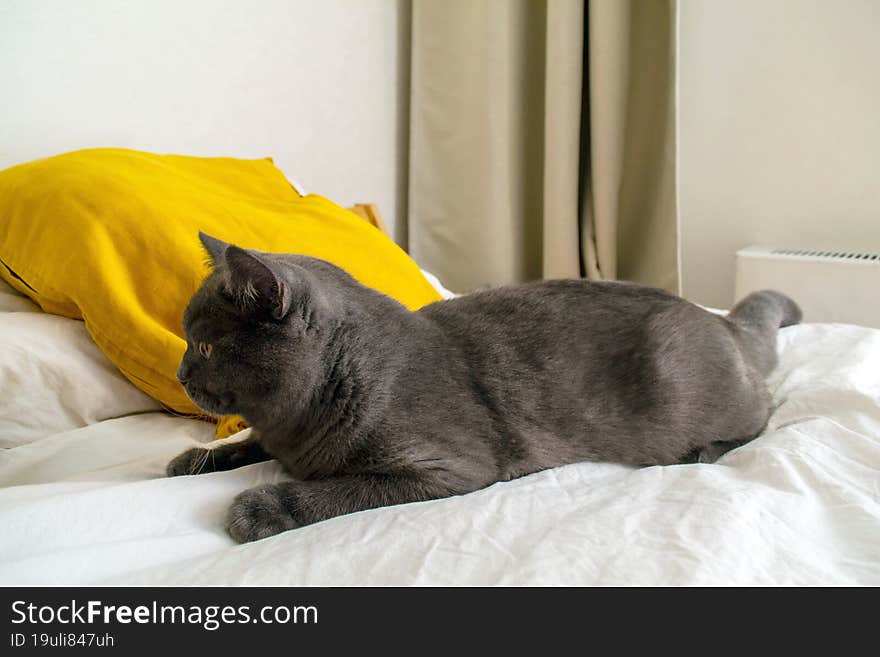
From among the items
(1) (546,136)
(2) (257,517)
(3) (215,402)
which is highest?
(1) (546,136)

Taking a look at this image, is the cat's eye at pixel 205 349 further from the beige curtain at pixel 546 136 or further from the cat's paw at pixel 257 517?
the beige curtain at pixel 546 136

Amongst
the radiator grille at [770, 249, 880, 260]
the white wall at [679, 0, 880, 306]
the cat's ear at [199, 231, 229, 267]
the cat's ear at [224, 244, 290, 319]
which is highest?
the white wall at [679, 0, 880, 306]

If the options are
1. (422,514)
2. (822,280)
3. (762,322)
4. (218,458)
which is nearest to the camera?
(422,514)

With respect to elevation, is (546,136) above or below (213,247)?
above

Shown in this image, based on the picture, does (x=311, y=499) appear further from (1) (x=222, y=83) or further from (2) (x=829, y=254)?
(2) (x=829, y=254)

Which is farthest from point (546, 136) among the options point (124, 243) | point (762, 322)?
point (124, 243)

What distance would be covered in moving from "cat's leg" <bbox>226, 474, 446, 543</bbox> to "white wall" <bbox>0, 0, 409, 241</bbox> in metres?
1.05

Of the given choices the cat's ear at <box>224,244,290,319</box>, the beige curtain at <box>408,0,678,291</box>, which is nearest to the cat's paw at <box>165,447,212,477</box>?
the cat's ear at <box>224,244,290,319</box>

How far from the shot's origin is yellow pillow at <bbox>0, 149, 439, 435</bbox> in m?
1.18

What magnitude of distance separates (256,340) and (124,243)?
1.42ft

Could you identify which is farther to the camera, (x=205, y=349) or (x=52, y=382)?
(x=52, y=382)

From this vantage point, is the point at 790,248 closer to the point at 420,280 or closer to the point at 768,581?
the point at 420,280

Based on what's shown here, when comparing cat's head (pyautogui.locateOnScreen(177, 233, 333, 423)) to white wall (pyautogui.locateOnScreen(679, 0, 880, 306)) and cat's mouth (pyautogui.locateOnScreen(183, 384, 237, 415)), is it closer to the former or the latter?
cat's mouth (pyautogui.locateOnScreen(183, 384, 237, 415))

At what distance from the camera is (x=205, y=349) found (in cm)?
99
